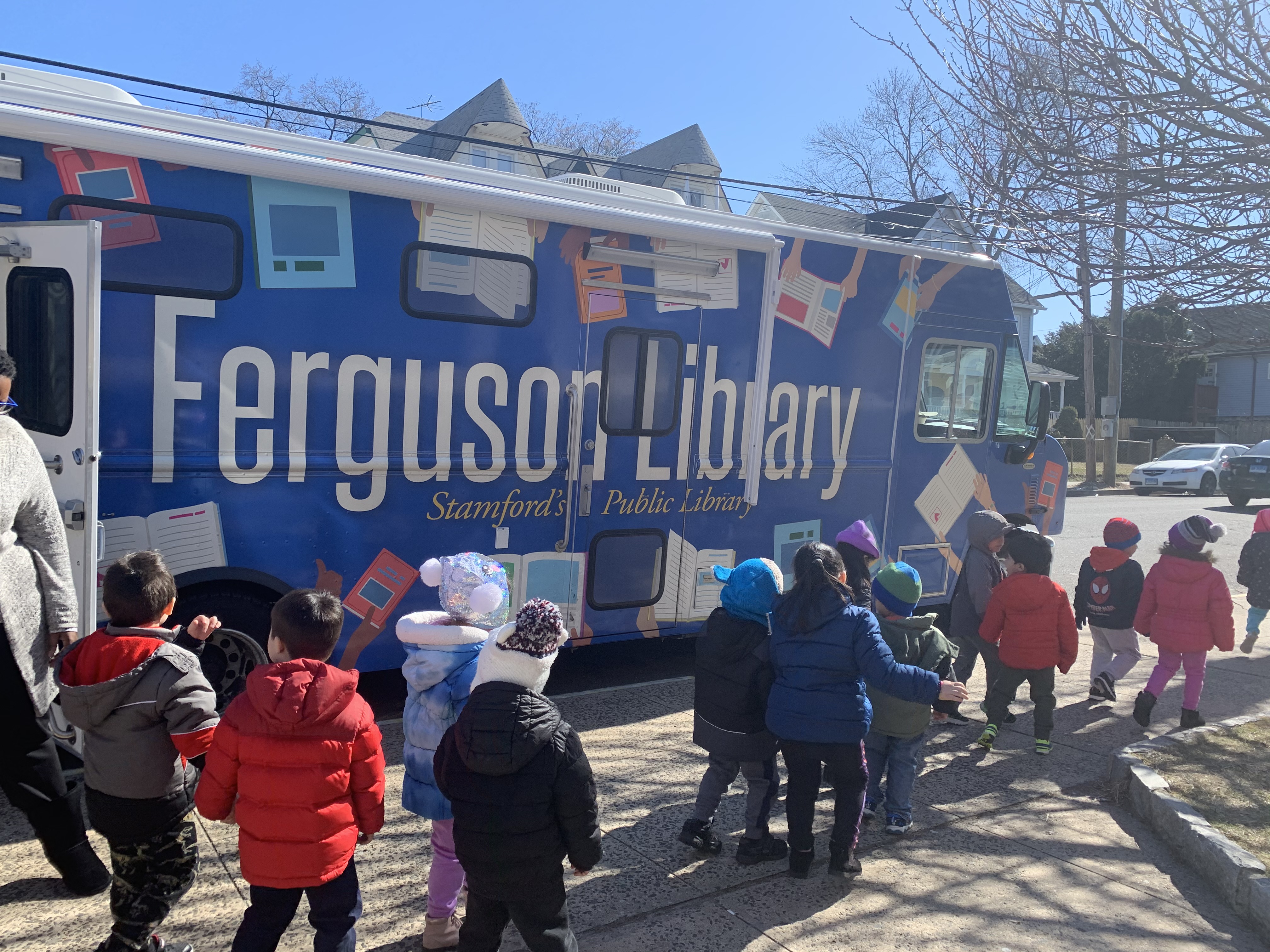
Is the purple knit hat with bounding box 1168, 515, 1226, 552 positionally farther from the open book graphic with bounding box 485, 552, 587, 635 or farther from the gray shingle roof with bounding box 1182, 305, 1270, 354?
the open book graphic with bounding box 485, 552, 587, 635

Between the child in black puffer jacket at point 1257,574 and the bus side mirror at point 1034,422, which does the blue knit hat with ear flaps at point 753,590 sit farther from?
the child in black puffer jacket at point 1257,574

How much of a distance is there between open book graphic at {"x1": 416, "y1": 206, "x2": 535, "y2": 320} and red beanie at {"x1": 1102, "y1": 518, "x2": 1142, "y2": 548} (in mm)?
4018

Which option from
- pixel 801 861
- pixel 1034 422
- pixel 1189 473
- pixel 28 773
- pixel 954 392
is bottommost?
pixel 801 861

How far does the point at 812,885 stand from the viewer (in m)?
3.93

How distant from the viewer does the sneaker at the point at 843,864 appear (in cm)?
398

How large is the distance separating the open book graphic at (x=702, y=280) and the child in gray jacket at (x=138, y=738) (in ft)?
12.1

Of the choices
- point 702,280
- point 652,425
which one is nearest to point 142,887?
point 652,425

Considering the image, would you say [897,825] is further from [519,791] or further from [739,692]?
[519,791]

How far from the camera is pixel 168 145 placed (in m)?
4.44

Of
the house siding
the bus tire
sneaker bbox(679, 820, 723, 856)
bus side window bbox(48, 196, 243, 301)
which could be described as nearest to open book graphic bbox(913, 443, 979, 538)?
sneaker bbox(679, 820, 723, 856)

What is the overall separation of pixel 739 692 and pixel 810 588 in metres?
0.50

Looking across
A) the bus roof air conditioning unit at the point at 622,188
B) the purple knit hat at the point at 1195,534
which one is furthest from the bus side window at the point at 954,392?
the bus roof air conditioning unit at the point at 622,188

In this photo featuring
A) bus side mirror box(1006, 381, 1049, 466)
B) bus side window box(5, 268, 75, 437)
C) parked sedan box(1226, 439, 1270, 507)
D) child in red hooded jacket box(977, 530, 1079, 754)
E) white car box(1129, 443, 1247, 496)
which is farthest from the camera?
white car box(1129, 443, 1247, 496)

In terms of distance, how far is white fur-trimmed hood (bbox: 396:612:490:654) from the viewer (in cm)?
319
